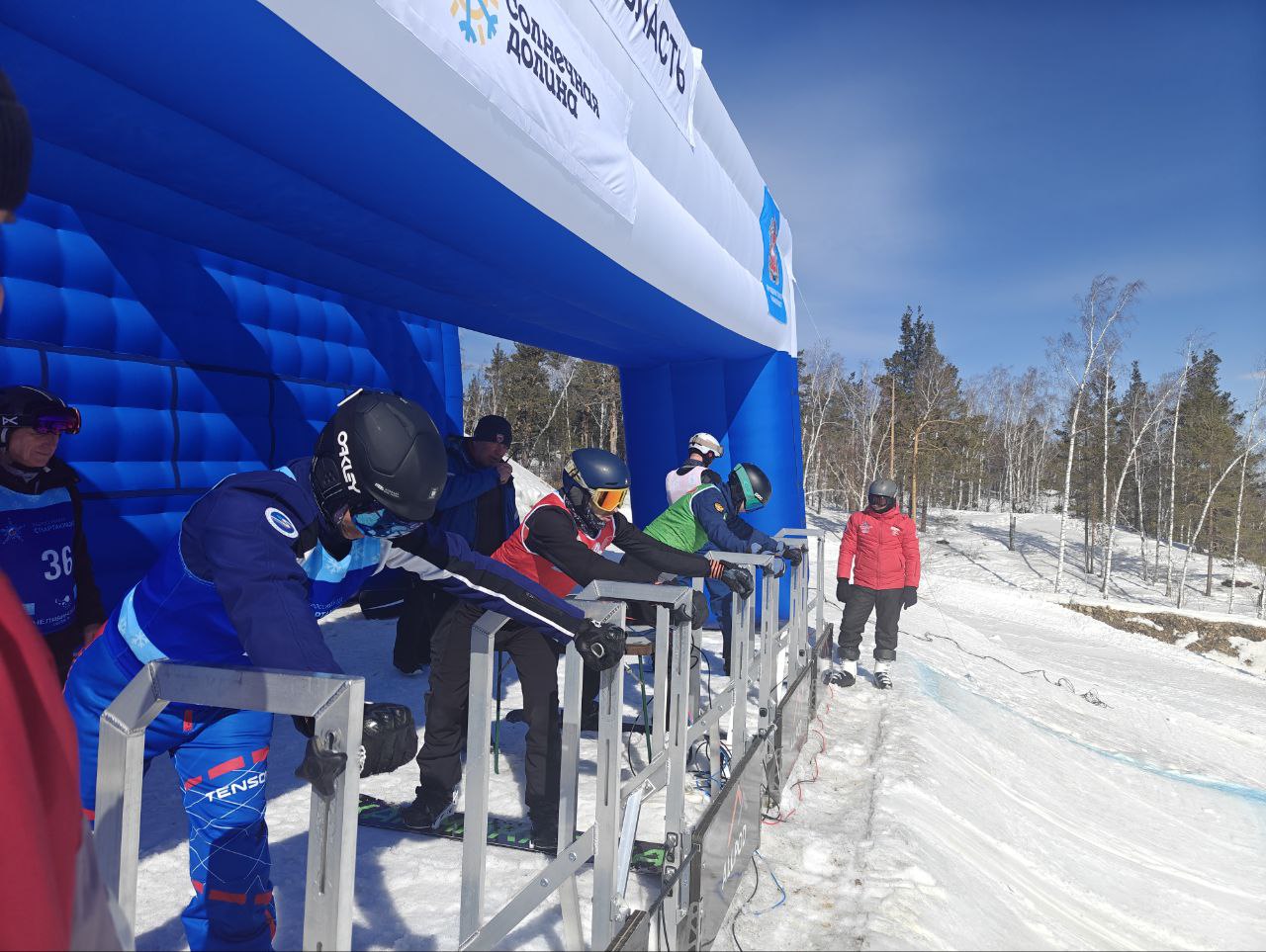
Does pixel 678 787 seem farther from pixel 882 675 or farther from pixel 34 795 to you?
pixel 882 675

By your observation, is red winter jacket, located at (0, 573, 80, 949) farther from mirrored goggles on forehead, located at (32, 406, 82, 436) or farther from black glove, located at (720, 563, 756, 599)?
black glove, located at (720, 563, 756, 599)

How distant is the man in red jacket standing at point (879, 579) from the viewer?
6312 millimetres

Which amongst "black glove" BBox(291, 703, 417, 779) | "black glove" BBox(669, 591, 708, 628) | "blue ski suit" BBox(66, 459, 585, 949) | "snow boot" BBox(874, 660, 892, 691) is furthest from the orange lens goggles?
"snow boot" BBox(874, 660, 892, 691)

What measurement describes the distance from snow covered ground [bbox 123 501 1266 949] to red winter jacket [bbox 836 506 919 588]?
867 millimetres

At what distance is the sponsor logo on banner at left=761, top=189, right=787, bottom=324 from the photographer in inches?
291

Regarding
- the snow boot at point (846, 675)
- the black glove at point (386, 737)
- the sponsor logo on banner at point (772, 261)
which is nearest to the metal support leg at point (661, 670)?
the black glove at point (386, 737)

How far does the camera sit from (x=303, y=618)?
153 centimetres

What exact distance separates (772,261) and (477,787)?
22.4 ft

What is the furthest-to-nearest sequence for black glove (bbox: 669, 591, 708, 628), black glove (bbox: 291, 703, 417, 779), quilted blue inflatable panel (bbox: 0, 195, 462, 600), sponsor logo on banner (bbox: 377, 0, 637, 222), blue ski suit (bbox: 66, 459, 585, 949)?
quilted blue inflatable panel (bbox: 0, 195, 462, 600) → black glove (bbox: 669, 591, 708, 628) → sponsor logo on banner (bbox: 377, 0, 637, 222) → blue ski suit (bbox: 66, 459, 585, 949) → black glove (bbox: 291, 703, 417, 779)

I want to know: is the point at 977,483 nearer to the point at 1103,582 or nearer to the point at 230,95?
the point at 1103,582

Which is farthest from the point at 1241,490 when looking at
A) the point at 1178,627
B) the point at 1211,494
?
the point at 1178,627

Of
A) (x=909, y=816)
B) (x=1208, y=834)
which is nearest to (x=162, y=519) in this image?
(x=909, y=816)

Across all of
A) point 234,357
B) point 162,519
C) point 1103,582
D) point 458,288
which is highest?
point 458,288

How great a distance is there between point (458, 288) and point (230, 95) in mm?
2436
